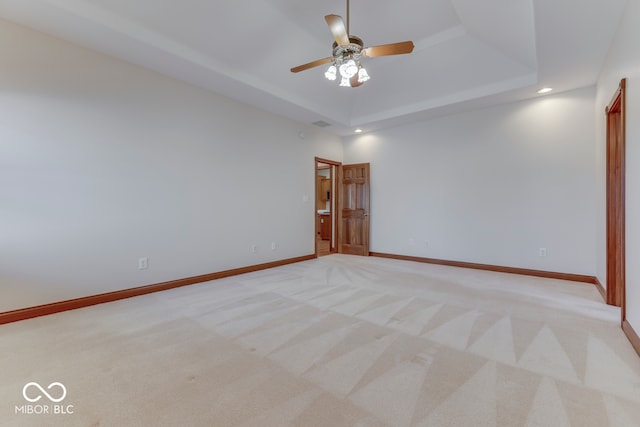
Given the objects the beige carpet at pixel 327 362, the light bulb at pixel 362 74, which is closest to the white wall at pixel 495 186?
the beige carpet at pixel 327 362

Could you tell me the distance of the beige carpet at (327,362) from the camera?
1524 millimetres

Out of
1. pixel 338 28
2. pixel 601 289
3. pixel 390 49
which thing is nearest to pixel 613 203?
pixel 601 289

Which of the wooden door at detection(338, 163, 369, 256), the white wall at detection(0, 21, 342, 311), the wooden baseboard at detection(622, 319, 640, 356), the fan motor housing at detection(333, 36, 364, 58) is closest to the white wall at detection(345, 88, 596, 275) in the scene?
the wooden door at detection(338, 163, 369, 256)

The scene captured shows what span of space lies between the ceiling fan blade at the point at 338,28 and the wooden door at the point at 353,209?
4.09 metres

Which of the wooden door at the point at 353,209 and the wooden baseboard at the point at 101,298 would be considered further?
the wooden door at the point at 353,209

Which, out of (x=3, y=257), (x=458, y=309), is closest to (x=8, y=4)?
(x=3, y=257)

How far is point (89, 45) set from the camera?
3113mm

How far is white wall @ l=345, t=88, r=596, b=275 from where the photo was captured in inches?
166

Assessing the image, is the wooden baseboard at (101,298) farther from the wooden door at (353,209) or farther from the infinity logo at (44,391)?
the wooden door at (353,209)

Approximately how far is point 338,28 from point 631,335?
3.53 meters

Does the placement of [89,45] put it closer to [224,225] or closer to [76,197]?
[76,197]

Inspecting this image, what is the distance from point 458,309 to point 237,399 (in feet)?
8.07

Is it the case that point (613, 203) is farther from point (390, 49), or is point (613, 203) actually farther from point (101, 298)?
point (101, 298)

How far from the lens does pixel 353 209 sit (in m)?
6.70
